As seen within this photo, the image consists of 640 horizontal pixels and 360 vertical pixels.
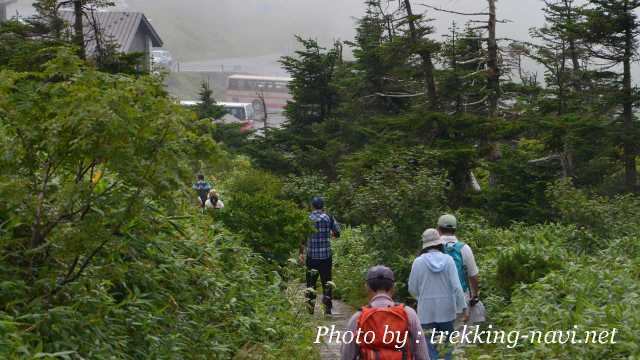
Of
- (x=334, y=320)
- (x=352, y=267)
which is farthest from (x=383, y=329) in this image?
(x=352, y=267)

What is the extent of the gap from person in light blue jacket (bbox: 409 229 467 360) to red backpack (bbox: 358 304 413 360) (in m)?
2.54

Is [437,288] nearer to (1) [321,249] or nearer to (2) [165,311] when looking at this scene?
(2) [165,311]

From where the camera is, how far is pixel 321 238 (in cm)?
1291

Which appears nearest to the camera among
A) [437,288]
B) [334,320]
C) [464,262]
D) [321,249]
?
[437,288]

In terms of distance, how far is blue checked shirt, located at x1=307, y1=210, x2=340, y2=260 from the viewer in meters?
12.8

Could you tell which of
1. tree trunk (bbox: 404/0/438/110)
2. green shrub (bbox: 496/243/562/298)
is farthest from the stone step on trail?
tree trunk (bbox: 404/0/438/110)

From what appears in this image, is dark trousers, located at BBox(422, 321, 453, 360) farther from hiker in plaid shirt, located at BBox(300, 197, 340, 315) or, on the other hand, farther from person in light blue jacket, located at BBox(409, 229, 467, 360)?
hiker in plaid shirt, located at BBox(300, 197, 340, 315)

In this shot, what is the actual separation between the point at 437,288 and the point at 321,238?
180 inches

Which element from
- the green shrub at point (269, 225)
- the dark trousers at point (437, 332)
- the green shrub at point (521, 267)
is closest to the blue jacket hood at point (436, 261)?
the dark trousers at point (437, 332)

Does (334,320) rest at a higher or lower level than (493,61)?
lower

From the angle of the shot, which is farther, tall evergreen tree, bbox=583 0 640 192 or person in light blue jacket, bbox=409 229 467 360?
tall evergreen tree, bbox=583 0 640 192

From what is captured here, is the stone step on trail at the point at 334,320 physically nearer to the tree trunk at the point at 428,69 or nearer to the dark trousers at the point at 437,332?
the dark trousers at the point at 437,332

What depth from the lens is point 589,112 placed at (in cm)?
2397

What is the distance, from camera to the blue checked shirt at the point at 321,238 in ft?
42.1
